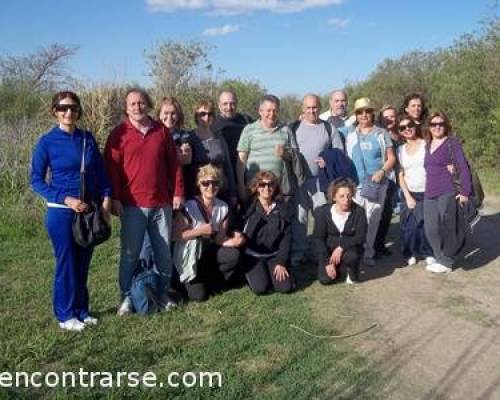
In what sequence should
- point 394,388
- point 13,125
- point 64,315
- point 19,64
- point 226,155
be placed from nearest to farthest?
point 394,388 < point 64,315 < point 226,155 < point 13,125 < point 19,64

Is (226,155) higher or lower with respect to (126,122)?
lower

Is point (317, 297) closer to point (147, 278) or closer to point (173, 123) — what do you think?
point (147, 278)

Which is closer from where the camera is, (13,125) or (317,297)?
(317,297)

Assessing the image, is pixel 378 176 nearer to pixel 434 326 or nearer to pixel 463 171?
pixel 463 171

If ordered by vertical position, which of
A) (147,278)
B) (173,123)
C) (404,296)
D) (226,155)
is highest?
(173,123)

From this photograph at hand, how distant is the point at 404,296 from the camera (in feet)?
17.5

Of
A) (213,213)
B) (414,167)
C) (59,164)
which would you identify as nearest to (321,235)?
(213,213)

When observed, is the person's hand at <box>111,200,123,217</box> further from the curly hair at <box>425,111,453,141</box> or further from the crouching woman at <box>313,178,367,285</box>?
the curly hair at <box>425,111,453,141</box>

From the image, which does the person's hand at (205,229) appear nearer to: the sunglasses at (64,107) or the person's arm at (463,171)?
the sunglasses at (64,107)

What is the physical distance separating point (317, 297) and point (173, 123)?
212 cm


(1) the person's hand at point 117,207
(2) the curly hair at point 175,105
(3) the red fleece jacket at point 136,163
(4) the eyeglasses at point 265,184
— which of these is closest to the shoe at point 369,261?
(4) the eyeglasses at point 265,184

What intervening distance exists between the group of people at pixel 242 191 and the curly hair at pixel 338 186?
0.6 inches

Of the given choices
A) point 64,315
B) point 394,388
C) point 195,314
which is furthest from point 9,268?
point 394,388

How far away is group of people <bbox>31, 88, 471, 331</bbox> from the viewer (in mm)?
4410
